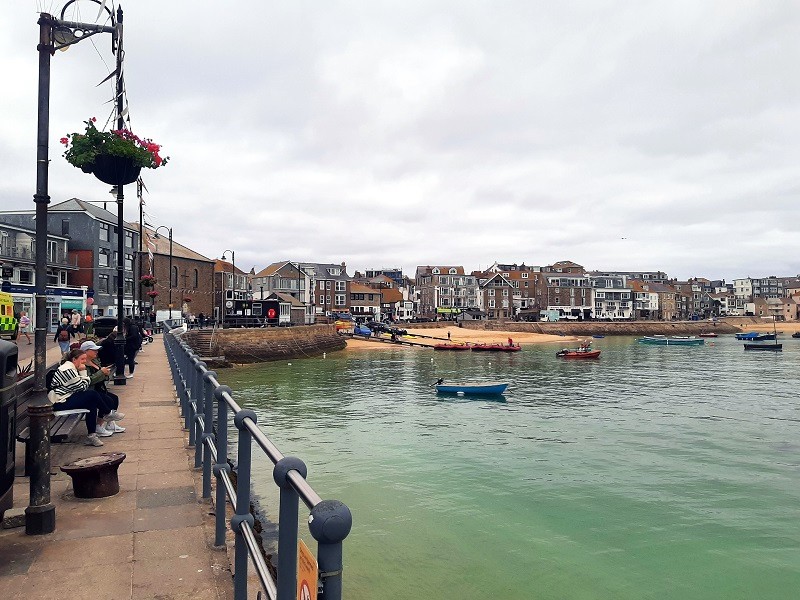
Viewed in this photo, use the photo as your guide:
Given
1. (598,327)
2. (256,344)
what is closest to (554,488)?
(256,344)

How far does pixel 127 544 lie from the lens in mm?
5500

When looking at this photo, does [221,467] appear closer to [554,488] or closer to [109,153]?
[109,153]

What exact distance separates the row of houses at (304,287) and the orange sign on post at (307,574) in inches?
591

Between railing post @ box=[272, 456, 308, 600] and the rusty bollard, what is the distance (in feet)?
13.3

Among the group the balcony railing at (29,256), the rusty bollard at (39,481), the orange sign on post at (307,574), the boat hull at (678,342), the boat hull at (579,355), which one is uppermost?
the balcony railing at (29,256)

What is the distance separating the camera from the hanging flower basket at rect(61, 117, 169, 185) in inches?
484

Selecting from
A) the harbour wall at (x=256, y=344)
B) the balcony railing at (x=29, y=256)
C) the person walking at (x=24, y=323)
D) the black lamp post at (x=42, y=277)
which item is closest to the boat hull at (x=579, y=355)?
the harbour wall at (x=256, y=344)

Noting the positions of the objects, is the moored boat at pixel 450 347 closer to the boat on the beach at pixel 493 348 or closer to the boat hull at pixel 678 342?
the boat on the beach at pixel 493 348

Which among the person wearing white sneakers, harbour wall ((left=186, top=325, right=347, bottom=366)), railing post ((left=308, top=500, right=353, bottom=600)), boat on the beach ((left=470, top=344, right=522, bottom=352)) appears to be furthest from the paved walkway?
boat on the beach ((left=470, top=344, right=522, bottom=352))

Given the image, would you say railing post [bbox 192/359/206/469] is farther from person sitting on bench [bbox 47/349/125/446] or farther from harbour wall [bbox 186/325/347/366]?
harbour wall [bbox 186/325/347/366]

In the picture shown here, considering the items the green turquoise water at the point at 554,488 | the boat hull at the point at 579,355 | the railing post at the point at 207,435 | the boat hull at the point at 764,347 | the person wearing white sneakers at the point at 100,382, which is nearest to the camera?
the railing post at the point at 207,435

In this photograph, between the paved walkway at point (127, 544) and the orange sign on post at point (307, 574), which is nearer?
the orange sign on post at point (307, 574)

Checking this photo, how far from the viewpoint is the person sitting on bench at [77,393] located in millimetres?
8922

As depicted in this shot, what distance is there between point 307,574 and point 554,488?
596 inches
